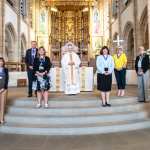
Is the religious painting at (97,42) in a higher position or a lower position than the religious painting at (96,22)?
lower

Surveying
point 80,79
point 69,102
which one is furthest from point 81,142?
point 80,79

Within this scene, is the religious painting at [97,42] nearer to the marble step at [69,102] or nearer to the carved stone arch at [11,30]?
the carved stone arch at [11,30]

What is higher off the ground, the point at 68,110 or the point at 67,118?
the point at 68,110

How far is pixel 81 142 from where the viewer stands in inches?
101

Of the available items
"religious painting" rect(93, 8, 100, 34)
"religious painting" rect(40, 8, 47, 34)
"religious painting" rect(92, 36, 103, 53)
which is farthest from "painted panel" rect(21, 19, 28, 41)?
"religious painting" rect(93, 8, 100, 34)

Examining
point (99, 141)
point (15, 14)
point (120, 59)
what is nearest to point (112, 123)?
point (99, 141)

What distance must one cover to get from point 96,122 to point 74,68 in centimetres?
198

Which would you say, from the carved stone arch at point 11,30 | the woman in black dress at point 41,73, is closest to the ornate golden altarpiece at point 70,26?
the carved stone arch at point 11,30

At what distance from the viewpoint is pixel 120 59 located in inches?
170

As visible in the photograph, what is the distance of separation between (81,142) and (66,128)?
1.54ft

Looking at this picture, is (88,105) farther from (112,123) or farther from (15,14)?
(15,14)

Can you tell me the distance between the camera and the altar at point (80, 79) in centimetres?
543

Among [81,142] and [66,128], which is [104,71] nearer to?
[66,128]

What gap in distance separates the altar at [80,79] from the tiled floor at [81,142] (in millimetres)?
2671
